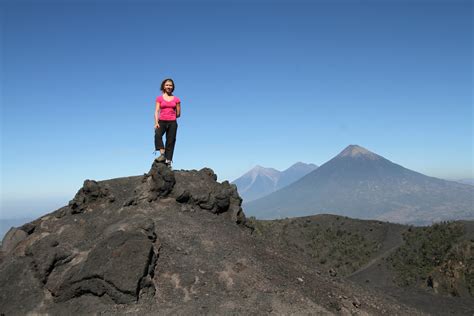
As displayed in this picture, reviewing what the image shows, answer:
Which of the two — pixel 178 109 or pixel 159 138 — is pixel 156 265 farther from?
pixel 178 109

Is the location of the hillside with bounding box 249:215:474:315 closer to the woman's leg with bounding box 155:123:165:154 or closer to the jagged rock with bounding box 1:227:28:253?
the woman's leg with bounding box 155:123:165:154

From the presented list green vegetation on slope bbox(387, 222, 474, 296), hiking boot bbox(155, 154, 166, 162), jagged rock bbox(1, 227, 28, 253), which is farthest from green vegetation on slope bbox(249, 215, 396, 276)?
jagged rock bbox(1, 227, 28, 253)

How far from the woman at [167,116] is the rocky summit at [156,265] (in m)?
0.85

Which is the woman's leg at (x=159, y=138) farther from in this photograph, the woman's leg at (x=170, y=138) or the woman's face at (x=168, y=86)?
the woman's face at (x=168, y=86)

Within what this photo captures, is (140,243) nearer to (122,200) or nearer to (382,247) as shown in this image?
(122,200)

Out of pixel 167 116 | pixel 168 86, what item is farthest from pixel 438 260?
pixel 168 86

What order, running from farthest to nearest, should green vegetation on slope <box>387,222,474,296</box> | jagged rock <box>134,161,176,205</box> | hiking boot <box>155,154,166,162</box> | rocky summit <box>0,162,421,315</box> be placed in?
green vegetation on slope <box>387,222,474,296</box>
hiking boot <box>155,154,166,162</box>
jagged rock <box>134,161,176,205</box>
rocky summit <box>0,162,421,315</box>

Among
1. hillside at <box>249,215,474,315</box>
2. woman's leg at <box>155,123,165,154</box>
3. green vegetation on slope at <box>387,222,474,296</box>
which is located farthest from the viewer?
green vegetation on slope at <box>387,222,474,296</box>

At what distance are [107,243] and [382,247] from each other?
35253 millimetres

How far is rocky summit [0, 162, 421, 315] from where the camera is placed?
9.48m

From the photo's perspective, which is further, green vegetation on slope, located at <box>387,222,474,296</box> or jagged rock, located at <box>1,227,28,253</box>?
green vegetation on slope, located at <box>387,222,474,296</box>

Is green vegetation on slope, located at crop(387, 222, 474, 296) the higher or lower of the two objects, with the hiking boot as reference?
lower

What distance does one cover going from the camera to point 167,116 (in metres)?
13.6

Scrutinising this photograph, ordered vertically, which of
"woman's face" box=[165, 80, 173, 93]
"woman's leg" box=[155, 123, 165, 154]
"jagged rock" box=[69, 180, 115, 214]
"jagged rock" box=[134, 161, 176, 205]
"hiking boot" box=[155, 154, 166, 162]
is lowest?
"jagged rock" box=[69, 180, 115, 214]
